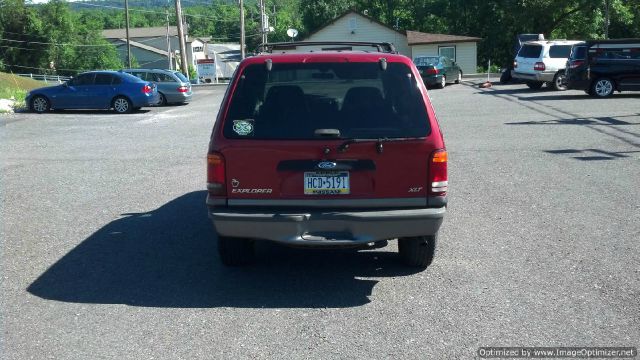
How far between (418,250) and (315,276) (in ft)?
3.10

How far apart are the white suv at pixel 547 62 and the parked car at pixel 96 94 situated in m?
14.8

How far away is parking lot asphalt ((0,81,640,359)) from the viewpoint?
4.76 metres

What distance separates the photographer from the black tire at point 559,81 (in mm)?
27359

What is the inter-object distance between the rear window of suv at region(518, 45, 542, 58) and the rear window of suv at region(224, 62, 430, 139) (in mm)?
23490

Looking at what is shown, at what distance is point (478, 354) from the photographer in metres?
4.48

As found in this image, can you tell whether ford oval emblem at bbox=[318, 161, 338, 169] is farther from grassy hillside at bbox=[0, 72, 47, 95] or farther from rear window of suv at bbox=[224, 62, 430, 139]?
grassy hillside at bbox=[0, 72, 47, 95]

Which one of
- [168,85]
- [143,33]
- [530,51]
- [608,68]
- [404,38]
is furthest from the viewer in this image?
[143,33]

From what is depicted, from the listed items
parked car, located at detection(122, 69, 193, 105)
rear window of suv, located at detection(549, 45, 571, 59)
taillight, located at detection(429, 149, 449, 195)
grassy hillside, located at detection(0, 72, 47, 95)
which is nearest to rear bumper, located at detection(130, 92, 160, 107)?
parked car, located at detection(122, 69, 193, 105)

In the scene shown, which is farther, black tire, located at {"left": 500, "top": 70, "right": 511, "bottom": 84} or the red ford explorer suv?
black tire, located at {"left": 500, "top": 70, "right": 511, "bottom": 84}

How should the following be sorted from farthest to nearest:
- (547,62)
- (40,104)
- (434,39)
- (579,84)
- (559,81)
Result: (434,39) → (559,81) → (547,62) → (40,104) → (579,84)

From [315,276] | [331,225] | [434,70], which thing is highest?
[434,70]

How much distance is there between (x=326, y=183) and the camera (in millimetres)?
5473

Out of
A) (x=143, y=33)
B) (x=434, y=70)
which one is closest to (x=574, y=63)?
(x=434, y=70)

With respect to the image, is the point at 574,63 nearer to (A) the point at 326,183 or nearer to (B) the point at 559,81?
(B) the point at 559,81
